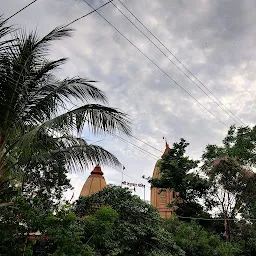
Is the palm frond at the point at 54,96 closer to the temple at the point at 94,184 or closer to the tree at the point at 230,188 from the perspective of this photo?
the tree at the point at 230,188

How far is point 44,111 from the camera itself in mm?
5570

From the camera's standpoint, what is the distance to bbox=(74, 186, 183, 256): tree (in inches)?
340

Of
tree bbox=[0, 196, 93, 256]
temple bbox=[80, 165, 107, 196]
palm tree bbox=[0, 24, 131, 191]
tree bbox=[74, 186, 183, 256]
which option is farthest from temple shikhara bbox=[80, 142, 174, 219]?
palm tree bbox=[0, 24, 131, 191]

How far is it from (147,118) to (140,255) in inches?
159

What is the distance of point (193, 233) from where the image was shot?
10.5 metres

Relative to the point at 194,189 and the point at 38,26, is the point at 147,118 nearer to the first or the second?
the point at 38,26

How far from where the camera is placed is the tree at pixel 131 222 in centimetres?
865

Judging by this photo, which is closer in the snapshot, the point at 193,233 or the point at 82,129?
the point at 82,129

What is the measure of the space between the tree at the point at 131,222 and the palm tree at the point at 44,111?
3524 mm

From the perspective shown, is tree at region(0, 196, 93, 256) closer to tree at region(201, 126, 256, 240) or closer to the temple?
tree at region(201, 126, 256, 240)

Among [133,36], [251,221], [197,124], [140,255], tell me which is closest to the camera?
[133,36]

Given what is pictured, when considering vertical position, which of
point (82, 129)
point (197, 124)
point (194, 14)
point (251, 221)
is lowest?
point (251, 221)

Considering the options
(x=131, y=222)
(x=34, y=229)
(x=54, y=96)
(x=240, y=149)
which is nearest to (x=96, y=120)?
(x=54, y=96)

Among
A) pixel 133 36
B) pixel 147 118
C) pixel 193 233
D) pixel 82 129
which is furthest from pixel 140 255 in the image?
pixel 133 36
